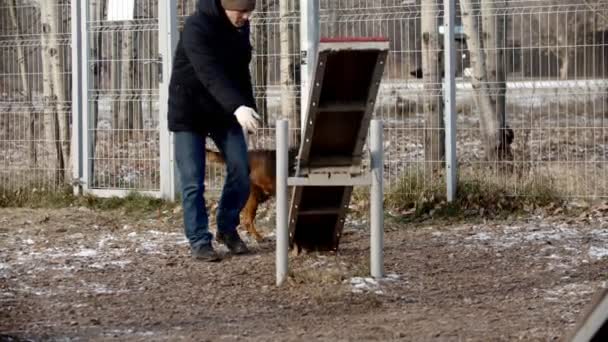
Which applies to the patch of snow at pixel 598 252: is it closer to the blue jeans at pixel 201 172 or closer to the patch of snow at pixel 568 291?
the patch of snow at pixel 568 291

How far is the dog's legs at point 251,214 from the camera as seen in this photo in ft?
32.5

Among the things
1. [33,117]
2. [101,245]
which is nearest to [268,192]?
[101,245]

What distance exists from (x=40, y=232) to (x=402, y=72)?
12.5ft

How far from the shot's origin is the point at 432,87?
11672 millimetres

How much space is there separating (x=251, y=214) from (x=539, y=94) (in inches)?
124

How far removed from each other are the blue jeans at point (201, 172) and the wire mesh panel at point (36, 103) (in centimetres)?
440

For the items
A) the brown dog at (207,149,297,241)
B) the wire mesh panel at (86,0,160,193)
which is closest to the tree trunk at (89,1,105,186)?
the wire mesh panel at (86,0,160,193)

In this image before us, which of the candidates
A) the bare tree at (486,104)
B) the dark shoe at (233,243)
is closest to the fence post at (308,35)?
the bare tree at (486,104)

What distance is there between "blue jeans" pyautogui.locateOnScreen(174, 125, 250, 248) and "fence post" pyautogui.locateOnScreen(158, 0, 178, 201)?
325 centimetres

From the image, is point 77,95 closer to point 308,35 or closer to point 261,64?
point 261,64

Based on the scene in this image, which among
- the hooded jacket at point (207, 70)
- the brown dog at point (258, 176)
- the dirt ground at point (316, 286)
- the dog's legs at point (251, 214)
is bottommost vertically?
the dirt ground at point (316, 286)

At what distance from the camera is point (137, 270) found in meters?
8.70

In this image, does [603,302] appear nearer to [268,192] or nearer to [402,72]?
[268,192]

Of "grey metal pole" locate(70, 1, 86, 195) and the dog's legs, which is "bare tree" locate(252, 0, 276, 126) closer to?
"grey metal pole" locate(70, 1, 86, 195)
